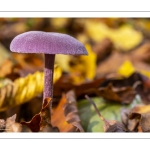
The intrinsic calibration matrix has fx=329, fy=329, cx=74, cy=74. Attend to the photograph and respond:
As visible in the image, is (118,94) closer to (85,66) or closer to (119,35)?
(85,66)

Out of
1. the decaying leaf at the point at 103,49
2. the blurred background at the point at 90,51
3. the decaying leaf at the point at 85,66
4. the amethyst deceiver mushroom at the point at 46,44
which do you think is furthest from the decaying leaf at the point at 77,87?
the decaying leaf at the point at 103,49

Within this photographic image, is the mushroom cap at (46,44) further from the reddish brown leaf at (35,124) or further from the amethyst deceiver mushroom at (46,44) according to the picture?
the reddish brown leaf at (35,124)

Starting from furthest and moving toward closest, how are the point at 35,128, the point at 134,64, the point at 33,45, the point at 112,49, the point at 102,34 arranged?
the point at 102,34
the point at 112,49
the point at 134,64
the point at 35,128
the point at 33,45

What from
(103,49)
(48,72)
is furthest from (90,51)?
(48,72)

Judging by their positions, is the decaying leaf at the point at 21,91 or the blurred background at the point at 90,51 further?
the blurred background at the point at 90,51
